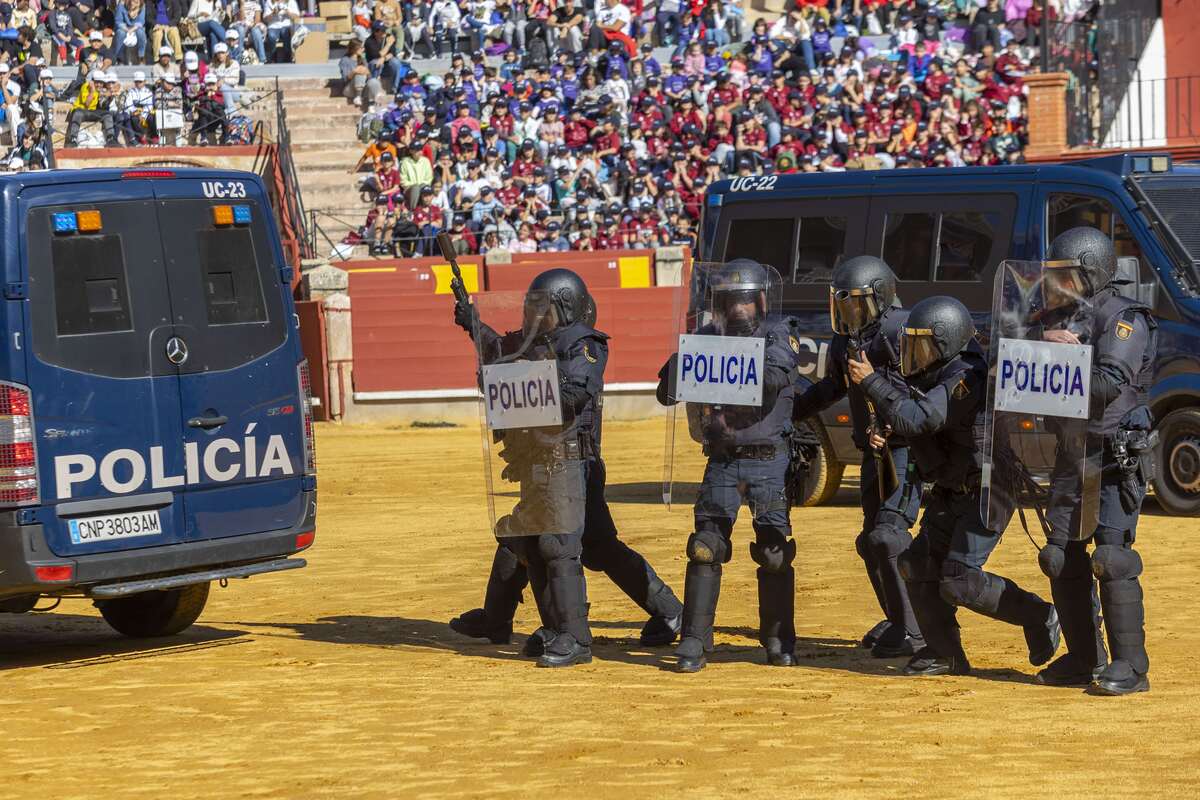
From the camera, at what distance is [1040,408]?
7922 mm

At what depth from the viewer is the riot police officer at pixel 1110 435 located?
306 inches

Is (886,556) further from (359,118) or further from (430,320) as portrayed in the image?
(359,118)

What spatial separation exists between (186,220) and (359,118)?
22406 millimetres

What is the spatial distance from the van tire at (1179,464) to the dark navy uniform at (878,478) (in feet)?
17.8

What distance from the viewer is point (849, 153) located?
26.7m

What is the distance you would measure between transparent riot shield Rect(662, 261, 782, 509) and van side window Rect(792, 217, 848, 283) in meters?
5.91

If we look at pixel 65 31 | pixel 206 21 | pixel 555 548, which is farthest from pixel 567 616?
pixel 65 31

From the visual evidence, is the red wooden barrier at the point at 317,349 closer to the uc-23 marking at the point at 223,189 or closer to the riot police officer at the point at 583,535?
the uc-23 marking at the point at 223,189

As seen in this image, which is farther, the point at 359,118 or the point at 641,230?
the point at 359,118

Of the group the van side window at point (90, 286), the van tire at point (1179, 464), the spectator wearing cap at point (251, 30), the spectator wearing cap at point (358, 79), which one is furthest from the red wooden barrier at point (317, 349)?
the van side window at point (90, 286)

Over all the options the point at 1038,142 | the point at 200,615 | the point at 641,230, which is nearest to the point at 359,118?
the point at 641,230

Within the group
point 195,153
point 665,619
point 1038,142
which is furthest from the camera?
point 195,153

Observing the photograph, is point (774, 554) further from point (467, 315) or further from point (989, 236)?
point (989, 236)

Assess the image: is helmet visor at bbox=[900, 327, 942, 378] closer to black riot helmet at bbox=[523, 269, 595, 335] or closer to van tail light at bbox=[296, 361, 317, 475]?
black riot helmet at bbox=[523, 269, 595, 335]
